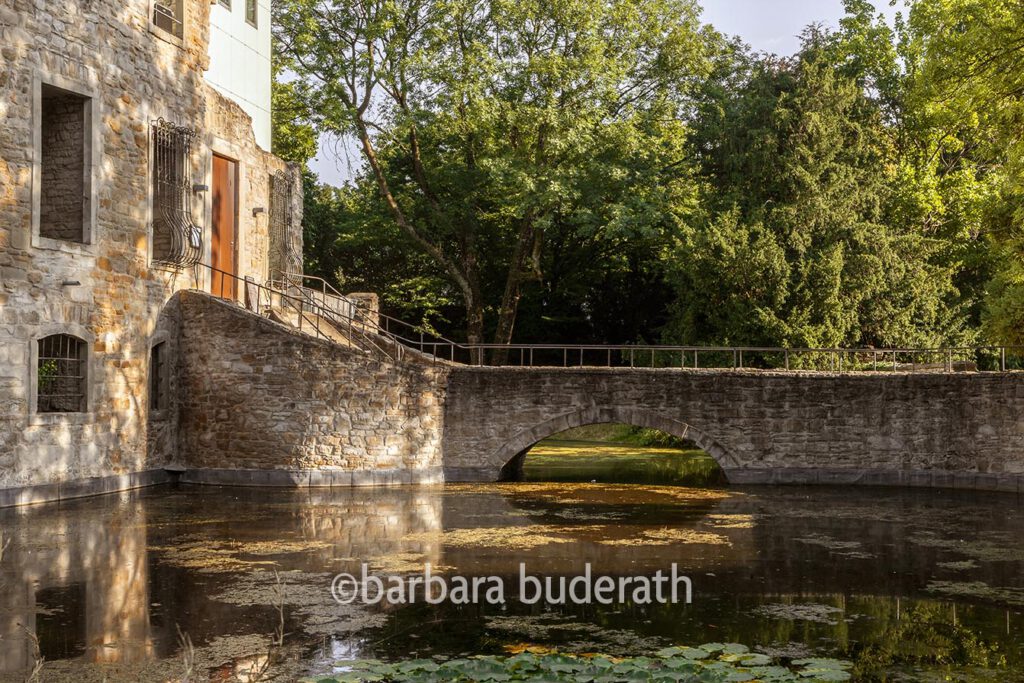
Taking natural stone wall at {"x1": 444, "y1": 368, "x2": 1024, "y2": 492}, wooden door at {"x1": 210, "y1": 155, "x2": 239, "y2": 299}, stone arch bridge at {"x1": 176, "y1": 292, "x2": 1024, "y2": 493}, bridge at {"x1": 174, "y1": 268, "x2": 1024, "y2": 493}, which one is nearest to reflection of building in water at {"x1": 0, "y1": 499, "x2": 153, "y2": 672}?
stone arch bridge at {"x1": 176, "y1": 292, "x2": 1024, "y2": 493}

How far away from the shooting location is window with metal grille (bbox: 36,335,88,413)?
16.0 meters

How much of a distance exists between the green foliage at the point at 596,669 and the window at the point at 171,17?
13829mm

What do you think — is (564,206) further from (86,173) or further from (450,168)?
(86,173)

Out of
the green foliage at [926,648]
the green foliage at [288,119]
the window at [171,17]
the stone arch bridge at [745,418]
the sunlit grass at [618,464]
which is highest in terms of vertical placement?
the green foliage at [288,119]

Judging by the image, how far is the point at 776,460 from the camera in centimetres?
2006

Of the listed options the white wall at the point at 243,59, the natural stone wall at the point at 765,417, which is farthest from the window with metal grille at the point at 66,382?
the white wall at the point at 243,59

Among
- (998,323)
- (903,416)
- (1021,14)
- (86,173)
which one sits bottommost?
(903,416)

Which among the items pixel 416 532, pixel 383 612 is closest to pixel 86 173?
pixel 416 532

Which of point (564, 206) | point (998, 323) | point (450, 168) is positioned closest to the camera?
point (998, 323)

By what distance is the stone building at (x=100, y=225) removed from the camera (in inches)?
582

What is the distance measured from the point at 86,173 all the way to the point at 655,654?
11999 millimetres

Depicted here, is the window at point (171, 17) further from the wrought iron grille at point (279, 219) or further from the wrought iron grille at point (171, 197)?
the wrought iron grille at point (279, 219)

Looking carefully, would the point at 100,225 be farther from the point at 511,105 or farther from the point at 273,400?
the point at 511,105

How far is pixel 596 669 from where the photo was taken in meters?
6.58
